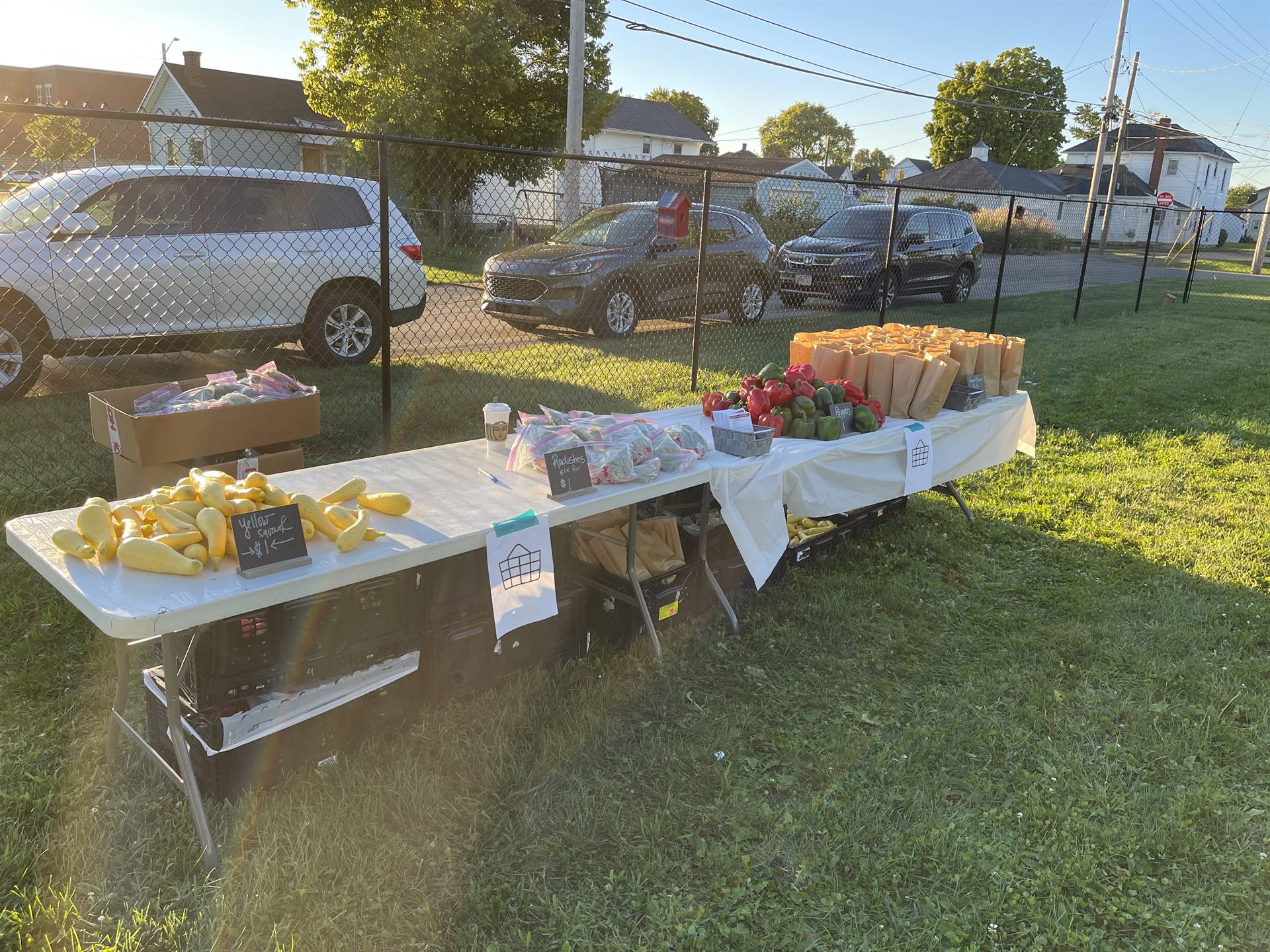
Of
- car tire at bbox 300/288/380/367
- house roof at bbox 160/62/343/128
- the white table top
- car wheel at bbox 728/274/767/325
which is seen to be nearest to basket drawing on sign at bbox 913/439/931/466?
the white table top

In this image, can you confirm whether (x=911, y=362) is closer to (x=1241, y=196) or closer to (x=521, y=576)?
(x=521, y=576)

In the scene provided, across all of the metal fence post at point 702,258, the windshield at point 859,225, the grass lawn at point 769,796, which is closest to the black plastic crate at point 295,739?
the grass lawn at point 769,796

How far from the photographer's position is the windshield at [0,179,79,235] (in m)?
5.71

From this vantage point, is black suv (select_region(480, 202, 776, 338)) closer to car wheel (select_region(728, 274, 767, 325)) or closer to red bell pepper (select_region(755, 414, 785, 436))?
car wheel (select_region(728, 274, 767, 325))

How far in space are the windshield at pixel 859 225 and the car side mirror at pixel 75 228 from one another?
9390 millimetres

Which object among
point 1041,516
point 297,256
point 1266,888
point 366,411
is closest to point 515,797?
point 1266,888

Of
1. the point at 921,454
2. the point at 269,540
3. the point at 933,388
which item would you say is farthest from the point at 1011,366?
the point at 269,540

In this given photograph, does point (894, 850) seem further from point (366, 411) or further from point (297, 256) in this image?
point (297, 256)

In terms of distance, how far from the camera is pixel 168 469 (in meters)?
3.63

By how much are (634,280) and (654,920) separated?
7557 mm

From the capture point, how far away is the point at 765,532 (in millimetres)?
3410

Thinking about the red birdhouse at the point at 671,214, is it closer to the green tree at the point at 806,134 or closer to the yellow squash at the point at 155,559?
the yellow squash at the point at 155,559

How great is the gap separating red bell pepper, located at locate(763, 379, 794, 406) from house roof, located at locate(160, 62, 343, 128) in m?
26.3

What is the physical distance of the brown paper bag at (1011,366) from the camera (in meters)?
4.84
